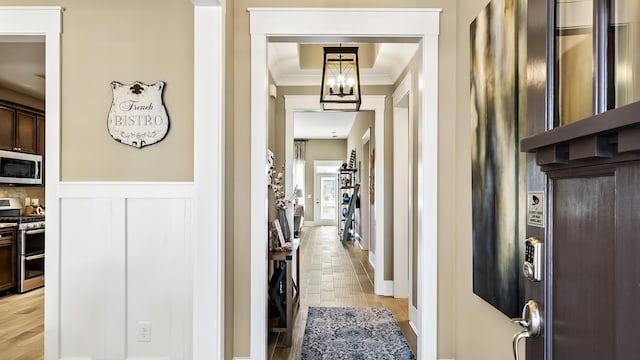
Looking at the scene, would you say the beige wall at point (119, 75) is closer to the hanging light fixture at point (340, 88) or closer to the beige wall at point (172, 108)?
the beige wall at point (172, 108)

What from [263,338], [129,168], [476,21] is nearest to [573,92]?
[476,21]

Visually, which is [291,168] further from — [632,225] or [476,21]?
[632,225]

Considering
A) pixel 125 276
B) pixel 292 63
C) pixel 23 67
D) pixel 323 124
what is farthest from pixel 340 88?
pixel 323 124

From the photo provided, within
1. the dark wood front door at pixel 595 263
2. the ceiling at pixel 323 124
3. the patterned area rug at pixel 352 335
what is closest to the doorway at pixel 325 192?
the ceiling at pixel 323 124

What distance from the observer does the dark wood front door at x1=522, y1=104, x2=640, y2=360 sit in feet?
1.92

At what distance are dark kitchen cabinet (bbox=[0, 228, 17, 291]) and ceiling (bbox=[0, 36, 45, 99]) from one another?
191 cm

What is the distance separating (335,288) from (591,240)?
181 inches

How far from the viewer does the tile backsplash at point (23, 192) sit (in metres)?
5.24

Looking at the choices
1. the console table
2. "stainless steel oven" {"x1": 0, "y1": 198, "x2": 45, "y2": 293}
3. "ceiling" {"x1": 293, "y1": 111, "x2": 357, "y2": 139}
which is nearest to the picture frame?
the console table

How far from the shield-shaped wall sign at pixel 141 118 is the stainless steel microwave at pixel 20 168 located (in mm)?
3516

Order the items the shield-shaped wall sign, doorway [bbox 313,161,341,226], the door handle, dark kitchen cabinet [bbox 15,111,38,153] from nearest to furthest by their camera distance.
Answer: the door handle
the shield-shaped wall sign
dark kitchen cabinet [bbox 15,111,38,153]
doorway [bbox 313,161,341,226]

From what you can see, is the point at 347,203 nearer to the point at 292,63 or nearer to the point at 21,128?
the point at 292,63

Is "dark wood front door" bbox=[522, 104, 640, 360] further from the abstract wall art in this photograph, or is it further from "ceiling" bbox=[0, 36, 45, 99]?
"ceiling" bbox=[0, 36, 45, 99]

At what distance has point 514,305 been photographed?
5.52ft
